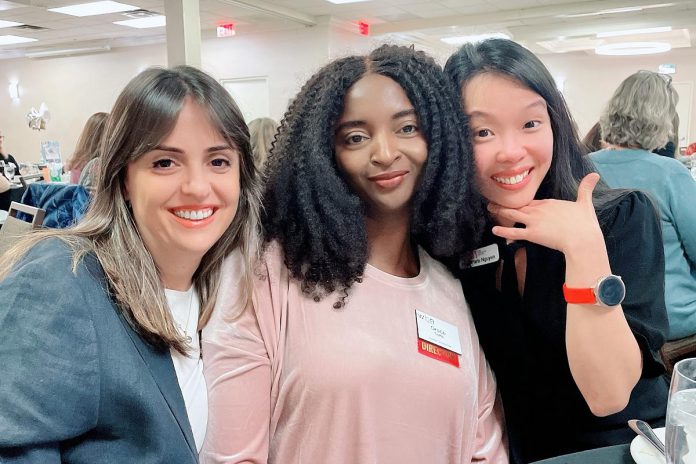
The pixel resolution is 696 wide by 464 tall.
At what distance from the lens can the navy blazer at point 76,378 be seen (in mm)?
847

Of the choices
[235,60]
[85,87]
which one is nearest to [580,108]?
[235,60]

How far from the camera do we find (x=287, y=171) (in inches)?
47.9

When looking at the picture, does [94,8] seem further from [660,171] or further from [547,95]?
[547,95]

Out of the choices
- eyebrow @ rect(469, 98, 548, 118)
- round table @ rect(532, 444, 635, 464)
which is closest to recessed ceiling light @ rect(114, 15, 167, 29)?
eyebrow @ rect(469, 98, 548, 118)

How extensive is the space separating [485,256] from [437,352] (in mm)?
275

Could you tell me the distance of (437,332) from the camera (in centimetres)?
121

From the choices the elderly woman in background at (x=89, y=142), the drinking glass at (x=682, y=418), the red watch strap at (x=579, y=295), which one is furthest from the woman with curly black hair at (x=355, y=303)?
the elderly woman in background at (x=89, y=142)

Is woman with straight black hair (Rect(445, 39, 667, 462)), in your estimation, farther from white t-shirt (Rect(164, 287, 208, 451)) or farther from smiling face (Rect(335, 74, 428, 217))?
white t-shirt (Rect(164, 287, 208, 451))

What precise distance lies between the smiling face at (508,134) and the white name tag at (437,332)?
31 centimetres

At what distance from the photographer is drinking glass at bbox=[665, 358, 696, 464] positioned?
65 centimetres

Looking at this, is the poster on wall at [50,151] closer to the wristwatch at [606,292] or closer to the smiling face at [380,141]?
the smiling face at [380,141]

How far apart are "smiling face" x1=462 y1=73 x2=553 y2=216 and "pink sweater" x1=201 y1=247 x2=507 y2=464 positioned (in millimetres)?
369

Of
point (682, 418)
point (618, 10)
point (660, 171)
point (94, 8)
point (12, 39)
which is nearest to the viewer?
point (682, 418)

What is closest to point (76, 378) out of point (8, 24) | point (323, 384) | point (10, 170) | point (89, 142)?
point (323, 384)
